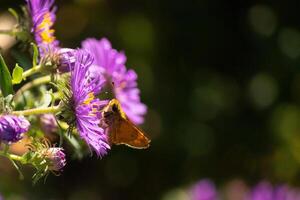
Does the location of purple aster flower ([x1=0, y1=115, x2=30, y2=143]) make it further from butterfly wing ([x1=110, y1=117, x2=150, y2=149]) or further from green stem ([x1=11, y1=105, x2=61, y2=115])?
butterfly wing ([x1=110, y1=117, x2=150, y2=149])

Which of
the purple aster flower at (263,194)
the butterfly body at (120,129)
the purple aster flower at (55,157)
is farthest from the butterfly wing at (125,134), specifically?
the purple aster flower at (263,194)

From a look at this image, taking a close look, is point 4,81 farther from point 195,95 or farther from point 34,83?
point 195,95

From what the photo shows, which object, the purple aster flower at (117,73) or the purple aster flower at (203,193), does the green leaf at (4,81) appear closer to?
the purple aster flower at (117,73)

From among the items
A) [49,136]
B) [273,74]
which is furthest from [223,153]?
[49,136]

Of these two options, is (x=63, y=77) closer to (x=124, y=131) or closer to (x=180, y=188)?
(x=124, y=131)

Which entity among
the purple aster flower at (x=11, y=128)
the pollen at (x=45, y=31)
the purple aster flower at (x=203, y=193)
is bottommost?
the purple aster flower at (x=203, y=193)

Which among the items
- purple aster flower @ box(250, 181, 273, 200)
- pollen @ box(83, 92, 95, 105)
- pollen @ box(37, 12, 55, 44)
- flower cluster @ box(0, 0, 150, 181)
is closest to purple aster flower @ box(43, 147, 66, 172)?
flower cluster @ box(0, 0, 150, 181)

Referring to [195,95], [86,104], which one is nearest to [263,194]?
[195,95]
